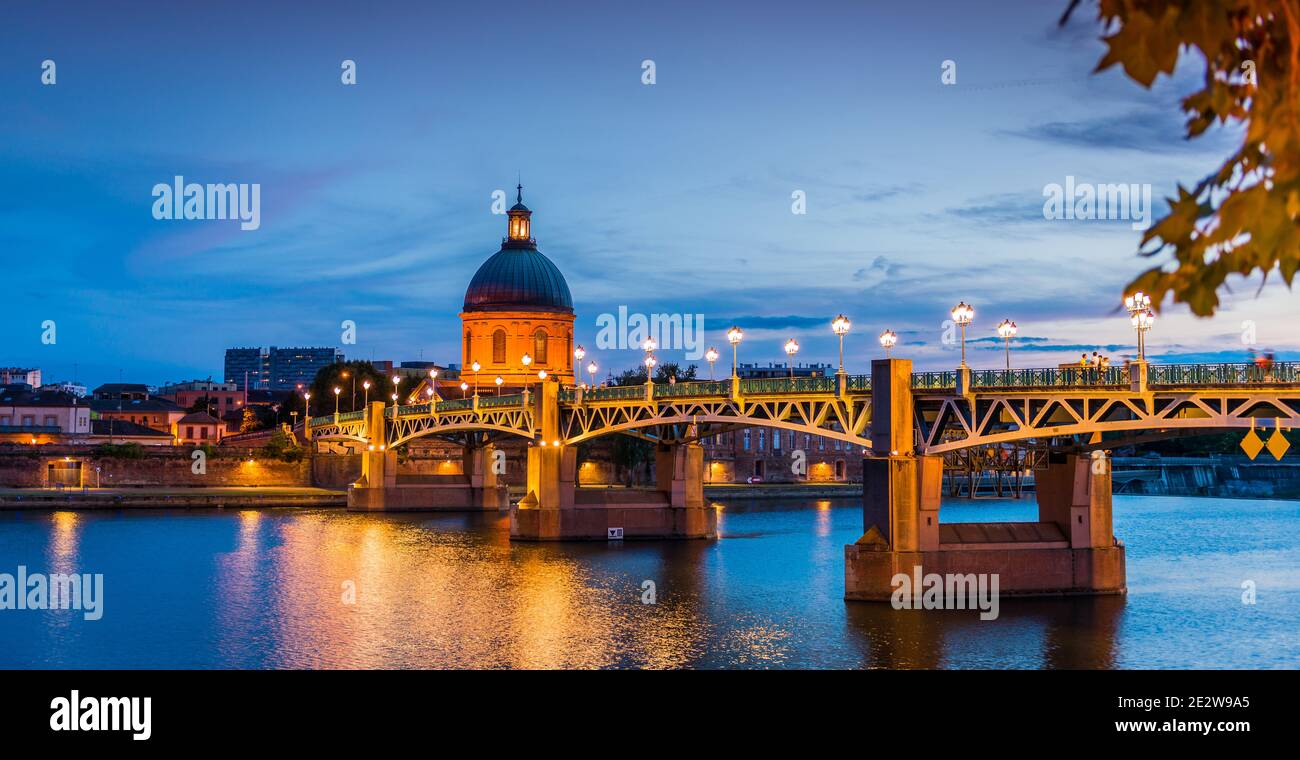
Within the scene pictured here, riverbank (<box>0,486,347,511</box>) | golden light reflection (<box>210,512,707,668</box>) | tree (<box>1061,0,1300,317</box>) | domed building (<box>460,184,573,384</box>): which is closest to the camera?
tree (<box>1061,0,1300,317</box>)

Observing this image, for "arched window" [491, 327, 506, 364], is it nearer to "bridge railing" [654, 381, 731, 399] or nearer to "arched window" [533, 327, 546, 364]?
"arched window" [533, 327, 546, 364]

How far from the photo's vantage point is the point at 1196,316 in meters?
6.64

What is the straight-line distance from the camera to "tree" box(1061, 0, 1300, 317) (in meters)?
6.13

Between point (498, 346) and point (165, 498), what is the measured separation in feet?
124

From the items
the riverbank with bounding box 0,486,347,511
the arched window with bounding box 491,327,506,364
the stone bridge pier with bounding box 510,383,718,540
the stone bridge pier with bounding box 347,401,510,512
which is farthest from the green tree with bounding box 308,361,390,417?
the stone bridge pier with bounding box 510,383,718,540

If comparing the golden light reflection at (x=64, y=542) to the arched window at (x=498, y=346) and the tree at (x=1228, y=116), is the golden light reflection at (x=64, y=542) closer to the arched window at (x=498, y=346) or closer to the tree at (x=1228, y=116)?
the arched window at (x=498, y=346)

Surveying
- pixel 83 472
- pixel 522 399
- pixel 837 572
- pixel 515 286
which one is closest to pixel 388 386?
pixel 515 286

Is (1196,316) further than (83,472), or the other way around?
(83,472)

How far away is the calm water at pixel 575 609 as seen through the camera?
39.4 metres

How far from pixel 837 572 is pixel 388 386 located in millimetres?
96281

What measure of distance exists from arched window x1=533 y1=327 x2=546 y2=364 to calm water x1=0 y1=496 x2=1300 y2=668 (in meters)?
47.5

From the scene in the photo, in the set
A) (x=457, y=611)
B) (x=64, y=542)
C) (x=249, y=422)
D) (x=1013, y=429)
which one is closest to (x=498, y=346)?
(x=249, y=422)

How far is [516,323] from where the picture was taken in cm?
12912
